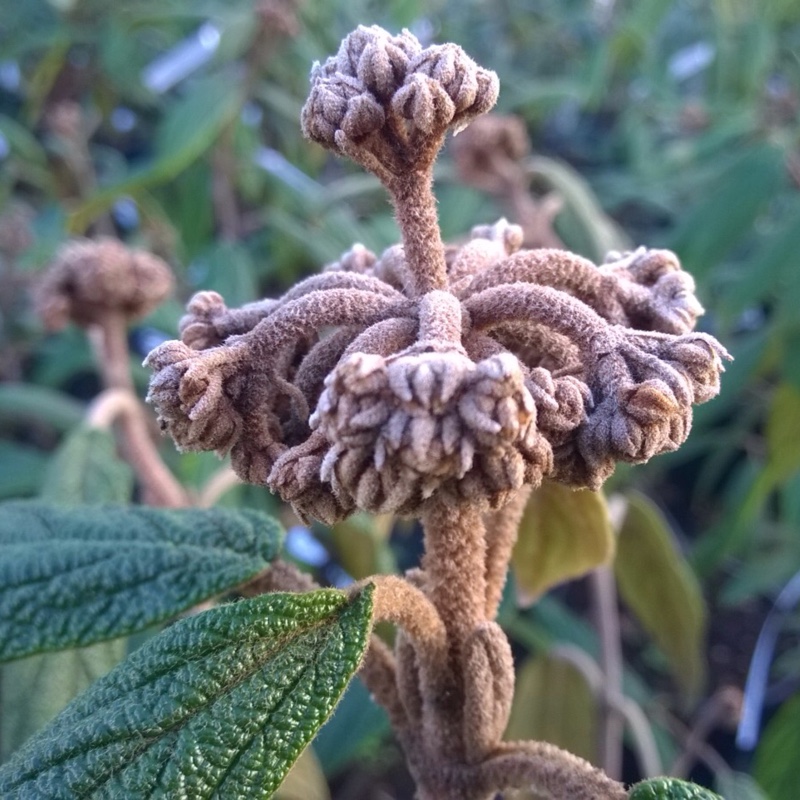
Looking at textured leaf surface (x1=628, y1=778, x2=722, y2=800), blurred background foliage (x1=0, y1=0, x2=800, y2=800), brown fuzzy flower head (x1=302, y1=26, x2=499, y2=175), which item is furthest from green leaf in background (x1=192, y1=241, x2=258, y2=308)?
textured leaf surface (x1=628, y1=778, x2=722, y2=800)

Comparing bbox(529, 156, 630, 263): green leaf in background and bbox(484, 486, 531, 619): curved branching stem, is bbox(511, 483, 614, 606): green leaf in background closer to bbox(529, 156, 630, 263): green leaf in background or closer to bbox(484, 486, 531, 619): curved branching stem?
bbox(484, 486, 531, 619): curved branching stem

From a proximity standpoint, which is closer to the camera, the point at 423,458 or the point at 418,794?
the point at 423,458

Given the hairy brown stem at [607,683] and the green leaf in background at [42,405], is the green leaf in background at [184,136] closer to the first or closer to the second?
the green leaf in background at [42,405]

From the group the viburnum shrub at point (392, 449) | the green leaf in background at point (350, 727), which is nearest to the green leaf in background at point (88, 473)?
the viburnum shrub at point (392, 449)

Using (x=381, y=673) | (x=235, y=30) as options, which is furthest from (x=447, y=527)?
(x=235, y=30)

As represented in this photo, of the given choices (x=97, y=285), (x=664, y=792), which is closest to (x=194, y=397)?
(x=664, y=792)

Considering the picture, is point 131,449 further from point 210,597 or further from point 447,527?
point 447,527

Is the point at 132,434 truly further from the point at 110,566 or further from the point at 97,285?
the point at 110,566
